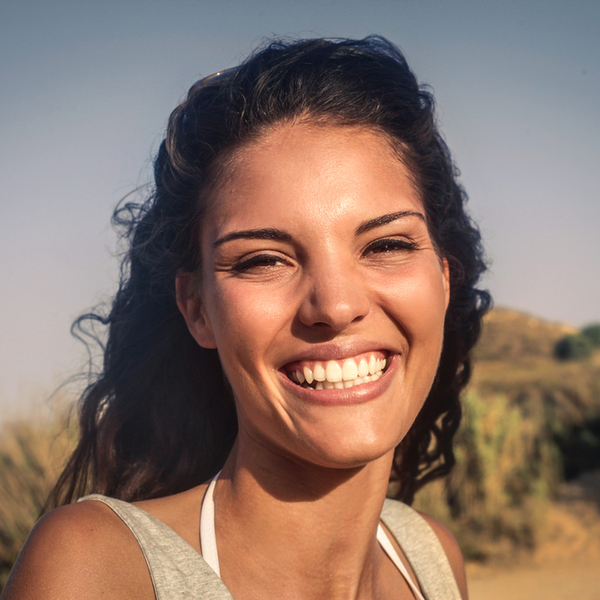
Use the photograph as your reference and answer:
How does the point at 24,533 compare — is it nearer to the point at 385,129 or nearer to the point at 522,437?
the point at 385,129

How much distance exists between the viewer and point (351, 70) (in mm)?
1979

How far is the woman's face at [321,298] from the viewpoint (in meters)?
1.66

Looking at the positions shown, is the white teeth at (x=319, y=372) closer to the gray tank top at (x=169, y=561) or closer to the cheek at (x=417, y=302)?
the cheek at (x=417, y=302)

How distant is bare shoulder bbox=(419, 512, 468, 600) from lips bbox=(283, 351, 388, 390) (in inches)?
42.0

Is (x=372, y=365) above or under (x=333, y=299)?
under

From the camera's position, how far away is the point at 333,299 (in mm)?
1592

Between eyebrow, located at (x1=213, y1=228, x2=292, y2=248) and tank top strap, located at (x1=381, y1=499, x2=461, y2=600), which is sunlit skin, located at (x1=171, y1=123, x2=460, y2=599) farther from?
tank top strap, located at (x1=381, y1=499, x2=461, y2=600)

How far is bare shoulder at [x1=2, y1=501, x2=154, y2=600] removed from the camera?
139 centimetres

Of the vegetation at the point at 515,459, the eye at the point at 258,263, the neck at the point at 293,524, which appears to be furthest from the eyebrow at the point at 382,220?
the vegetation at the point at 515,459

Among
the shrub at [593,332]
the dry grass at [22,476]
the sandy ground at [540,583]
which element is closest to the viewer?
the dry grass at [22,476]

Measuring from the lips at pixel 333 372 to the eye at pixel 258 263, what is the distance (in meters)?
0.28

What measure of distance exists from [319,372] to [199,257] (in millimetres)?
571

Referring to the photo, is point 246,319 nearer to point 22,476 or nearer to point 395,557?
point 395,557

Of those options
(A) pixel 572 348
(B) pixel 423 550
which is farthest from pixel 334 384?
(A) pixel 572 348
